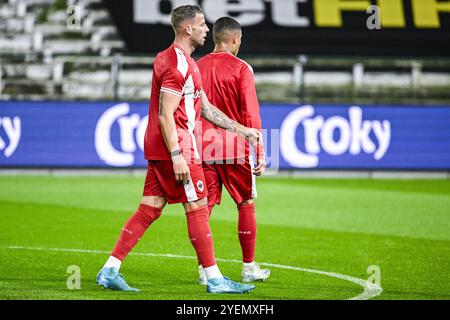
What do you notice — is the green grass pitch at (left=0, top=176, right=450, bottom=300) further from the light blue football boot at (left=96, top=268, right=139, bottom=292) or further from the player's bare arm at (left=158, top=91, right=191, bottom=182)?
the player's bare arm at (left=158, top=91, right=191, bottom=182)

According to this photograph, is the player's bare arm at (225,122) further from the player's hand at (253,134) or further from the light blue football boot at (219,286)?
the light blue football boot at (219,286)

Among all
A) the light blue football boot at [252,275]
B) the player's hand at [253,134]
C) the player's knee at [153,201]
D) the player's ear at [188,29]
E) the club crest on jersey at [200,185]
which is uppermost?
the player's ear at [188,29]

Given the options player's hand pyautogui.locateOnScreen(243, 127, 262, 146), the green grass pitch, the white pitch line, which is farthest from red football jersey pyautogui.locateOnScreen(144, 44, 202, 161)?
the white pitch line

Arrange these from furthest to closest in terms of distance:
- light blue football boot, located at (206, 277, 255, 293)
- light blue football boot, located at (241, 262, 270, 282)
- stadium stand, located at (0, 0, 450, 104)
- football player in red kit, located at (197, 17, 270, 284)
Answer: stadium stand, located at (0, 0, 450, 104) < football player in red kit, located at (197, 17, 270, 284) < light blue football boot, located at (241, 262, 270, 282) < light blue football boot, located at (206, 277, 255, 293)

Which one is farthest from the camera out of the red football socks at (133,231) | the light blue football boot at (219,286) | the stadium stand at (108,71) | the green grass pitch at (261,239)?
the stadium stand at (108,71)

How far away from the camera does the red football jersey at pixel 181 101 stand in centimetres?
728

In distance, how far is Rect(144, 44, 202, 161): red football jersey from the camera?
7277 mm

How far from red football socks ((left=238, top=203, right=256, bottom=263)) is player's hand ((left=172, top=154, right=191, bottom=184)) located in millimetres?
1346

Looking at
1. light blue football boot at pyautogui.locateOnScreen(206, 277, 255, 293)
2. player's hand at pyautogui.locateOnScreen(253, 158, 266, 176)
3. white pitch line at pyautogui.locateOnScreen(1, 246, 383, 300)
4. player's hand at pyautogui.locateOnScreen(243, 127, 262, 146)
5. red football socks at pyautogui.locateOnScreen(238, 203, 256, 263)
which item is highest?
player's hand at pyautogui.locateOnScreen(243, 127, 262, 146)

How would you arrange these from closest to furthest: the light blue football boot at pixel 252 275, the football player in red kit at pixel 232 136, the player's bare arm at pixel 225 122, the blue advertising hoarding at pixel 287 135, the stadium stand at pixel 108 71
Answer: the player's bare arm at pixel 225 122 < the light blue football boot at pixel 252 275 < the football player in red kit at pixel 232 136 < the blue advertising hoarding at pixel 287 135 < the stadium stand at pixel 108 71

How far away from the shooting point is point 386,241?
11.1m

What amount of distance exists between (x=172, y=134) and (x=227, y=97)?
1337 mm

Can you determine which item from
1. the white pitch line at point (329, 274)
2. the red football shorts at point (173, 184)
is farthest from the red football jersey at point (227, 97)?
the white pitch line at point (329, 274)

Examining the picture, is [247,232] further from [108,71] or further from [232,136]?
[108,71]
